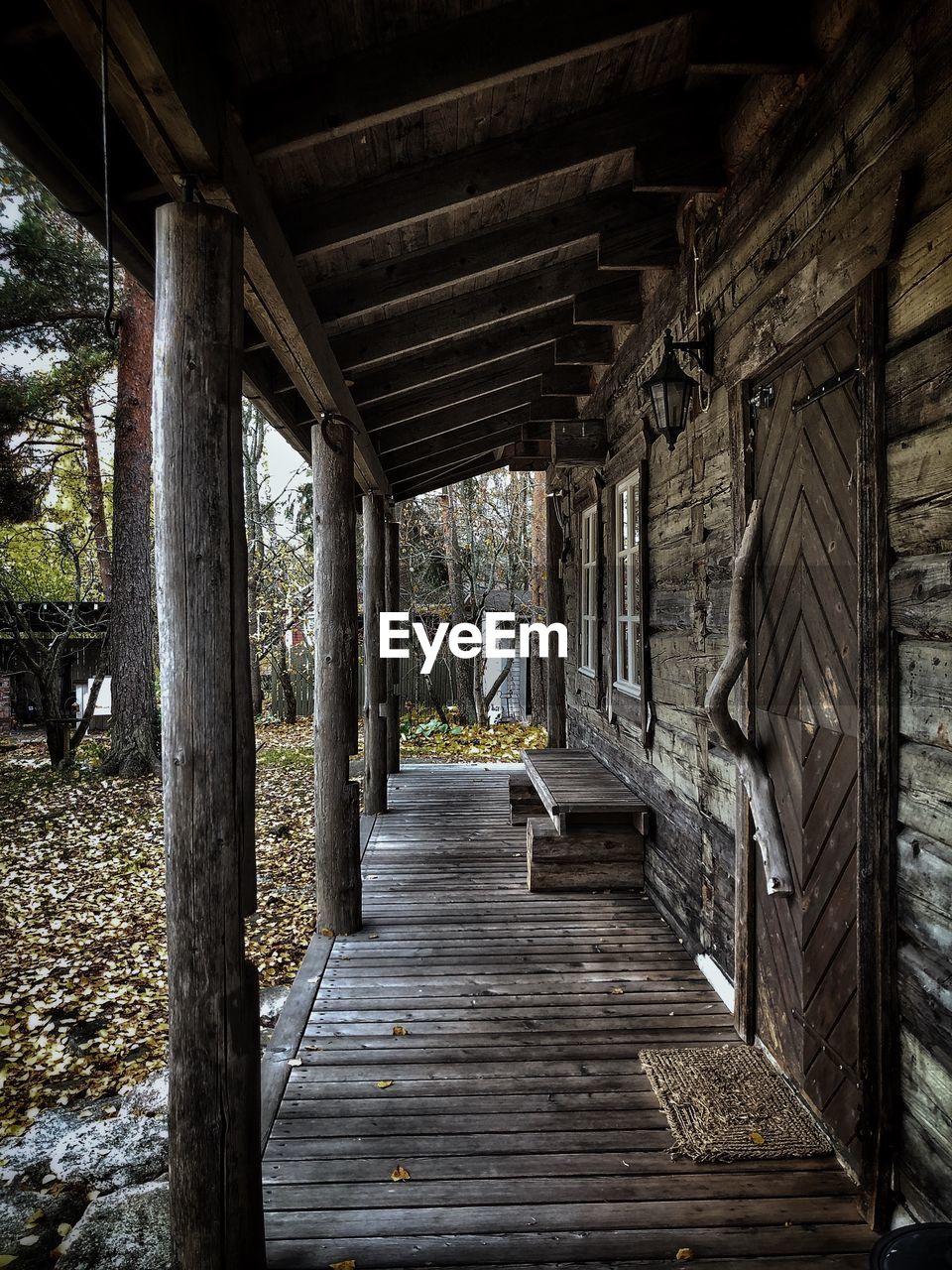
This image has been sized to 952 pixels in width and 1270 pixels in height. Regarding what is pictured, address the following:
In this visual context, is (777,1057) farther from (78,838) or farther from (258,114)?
(78,838)

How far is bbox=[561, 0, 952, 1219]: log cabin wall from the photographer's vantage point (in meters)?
1.73

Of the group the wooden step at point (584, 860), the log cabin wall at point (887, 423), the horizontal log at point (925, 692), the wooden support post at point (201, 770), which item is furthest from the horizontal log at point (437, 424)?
the horizontal log at point (925, 692)

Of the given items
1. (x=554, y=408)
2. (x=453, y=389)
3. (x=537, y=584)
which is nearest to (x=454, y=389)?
(x=453, y=389)

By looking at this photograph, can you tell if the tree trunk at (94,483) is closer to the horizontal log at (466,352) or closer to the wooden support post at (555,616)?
the wooden support post at (555,616)

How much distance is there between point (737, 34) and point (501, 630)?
11.5m

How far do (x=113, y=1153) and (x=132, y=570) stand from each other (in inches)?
287

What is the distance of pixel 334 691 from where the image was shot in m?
3.98

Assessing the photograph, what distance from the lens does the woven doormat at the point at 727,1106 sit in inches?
91.7

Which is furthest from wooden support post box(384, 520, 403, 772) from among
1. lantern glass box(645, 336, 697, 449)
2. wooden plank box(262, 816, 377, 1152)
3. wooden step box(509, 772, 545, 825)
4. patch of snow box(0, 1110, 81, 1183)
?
patch of snow box(0, 1110, 81, 1183)

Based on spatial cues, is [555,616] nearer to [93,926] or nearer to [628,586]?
[628,586]

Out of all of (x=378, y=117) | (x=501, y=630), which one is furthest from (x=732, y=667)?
(x=501, y=630)

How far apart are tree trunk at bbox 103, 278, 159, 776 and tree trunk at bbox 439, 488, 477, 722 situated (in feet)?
16.8

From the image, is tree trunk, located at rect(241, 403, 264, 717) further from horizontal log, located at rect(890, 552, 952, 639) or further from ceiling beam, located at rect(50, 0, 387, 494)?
horizontal log, located at rect(890, 552, 952, 639)

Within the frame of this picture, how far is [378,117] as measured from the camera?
2135mm
